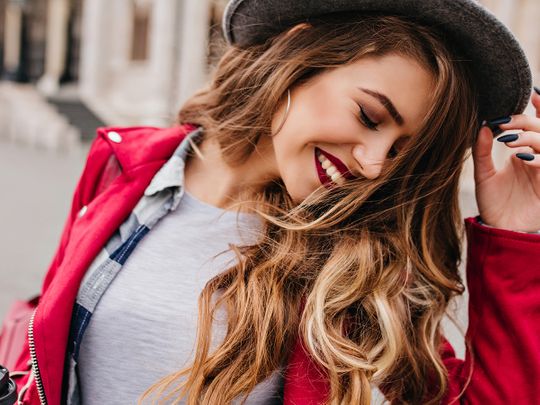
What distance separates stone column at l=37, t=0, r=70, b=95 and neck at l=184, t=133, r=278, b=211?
21.1 m

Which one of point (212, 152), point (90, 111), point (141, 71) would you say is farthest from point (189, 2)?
point (212, 152)

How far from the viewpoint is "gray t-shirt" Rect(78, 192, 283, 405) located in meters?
1.44

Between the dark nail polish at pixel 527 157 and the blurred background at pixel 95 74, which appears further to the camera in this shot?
the blurred background at pixel 95 74

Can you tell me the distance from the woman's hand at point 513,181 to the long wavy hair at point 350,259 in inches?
2.8

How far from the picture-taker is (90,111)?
649 inches

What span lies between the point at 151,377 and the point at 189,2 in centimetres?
1524

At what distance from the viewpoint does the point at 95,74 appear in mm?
17766

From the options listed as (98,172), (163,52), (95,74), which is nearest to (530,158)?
(98,172)

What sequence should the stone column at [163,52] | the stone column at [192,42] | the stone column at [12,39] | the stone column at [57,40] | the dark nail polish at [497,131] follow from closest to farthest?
1. the dark nail polish at [497,131]
2. the stone column at [192,42]
3. the stone column at [163,52]
4. the stone column at [57,40]
5. the stone column at [12,39]

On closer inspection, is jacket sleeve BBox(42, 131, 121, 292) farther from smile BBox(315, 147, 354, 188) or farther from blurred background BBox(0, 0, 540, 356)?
blurred background BBox(0, 0, 540, 356)

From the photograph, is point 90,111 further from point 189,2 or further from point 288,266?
point 288,266

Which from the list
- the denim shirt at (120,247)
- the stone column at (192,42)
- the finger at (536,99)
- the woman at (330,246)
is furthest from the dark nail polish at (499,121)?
the stone column at (192,42)

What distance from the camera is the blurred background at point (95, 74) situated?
10.8m

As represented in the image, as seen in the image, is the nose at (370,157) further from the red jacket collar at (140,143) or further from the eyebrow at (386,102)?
the red jacket collar at (140,143)
